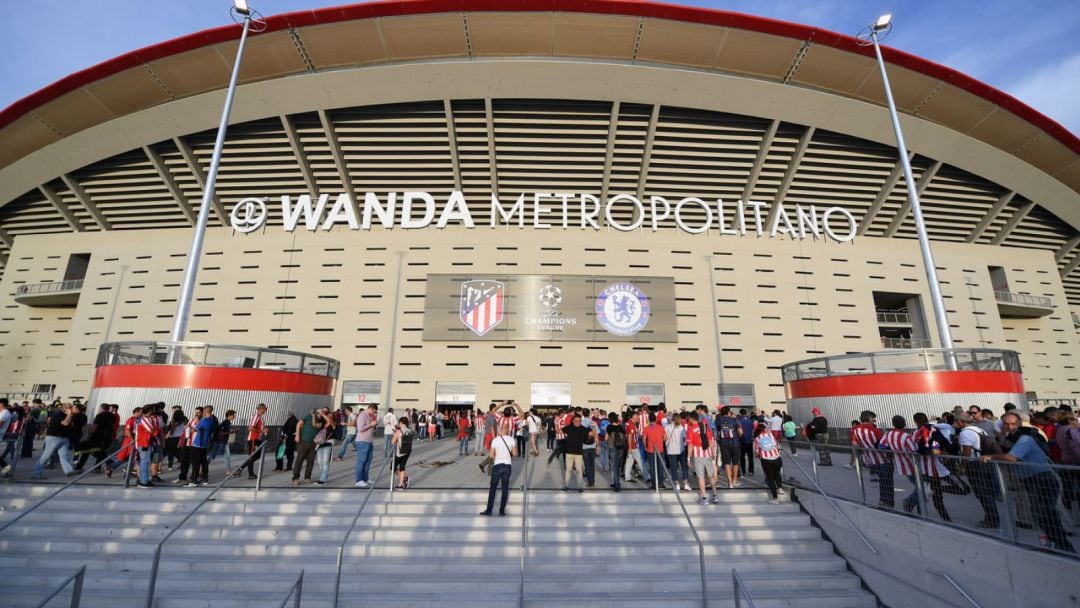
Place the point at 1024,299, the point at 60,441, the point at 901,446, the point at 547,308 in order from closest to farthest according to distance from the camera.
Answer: the point at 901,446 → the point at 60,441 → the point at 547,308 → the point at 1024,299

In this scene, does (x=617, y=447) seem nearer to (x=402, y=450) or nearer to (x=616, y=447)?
(x=616, y=447)

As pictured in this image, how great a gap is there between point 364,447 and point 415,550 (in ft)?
9.45

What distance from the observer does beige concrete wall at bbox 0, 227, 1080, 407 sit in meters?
25.7

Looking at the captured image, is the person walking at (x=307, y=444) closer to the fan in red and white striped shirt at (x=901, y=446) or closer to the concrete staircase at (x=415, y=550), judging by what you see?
the concrete staircase at (x=415, y=550)

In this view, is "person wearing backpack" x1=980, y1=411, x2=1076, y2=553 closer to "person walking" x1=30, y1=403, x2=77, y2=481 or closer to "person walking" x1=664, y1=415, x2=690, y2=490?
"person walking" x1=664, y1=415, x2=690, y2=490

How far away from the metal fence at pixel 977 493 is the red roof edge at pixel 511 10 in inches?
805

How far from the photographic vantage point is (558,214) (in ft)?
90.8

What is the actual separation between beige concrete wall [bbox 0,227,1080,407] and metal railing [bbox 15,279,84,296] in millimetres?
553

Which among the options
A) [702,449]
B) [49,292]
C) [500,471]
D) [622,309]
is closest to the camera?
[500,471]

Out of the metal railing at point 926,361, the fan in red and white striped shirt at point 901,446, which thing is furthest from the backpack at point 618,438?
the metal railing at point 926,361

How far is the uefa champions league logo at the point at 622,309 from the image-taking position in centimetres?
2602

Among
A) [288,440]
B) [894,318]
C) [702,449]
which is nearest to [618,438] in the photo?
[702,449]

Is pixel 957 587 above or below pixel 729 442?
below

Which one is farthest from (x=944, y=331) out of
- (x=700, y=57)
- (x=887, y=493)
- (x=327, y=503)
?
(x=327, y=503)
